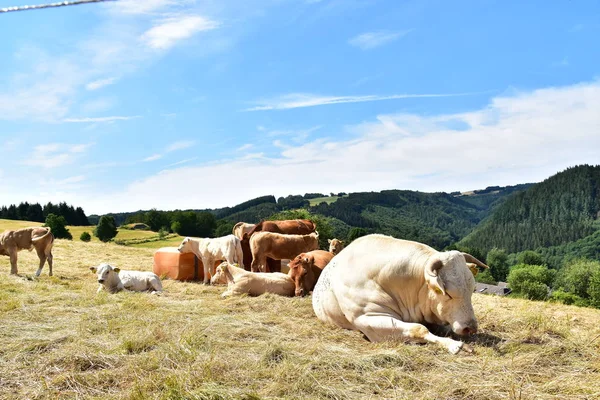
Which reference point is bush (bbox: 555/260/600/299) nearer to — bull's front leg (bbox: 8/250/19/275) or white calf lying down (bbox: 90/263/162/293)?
white calf lying down (bbox: 90/263/162/293)

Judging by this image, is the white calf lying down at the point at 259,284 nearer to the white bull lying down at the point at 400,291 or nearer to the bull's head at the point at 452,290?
the white bull lying down at the point at 400,291

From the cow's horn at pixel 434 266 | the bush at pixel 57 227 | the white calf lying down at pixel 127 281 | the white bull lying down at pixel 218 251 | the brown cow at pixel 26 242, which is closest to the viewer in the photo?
the cow's horn at pixel 434 266

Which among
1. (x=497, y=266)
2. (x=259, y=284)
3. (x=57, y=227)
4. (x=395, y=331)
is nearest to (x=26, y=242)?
(x=259, y=284)

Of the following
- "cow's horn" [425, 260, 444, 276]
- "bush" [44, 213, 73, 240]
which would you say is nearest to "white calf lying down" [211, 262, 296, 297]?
"cow's horn" [425, 260, 444, 276]

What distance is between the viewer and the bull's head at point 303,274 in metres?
9.83

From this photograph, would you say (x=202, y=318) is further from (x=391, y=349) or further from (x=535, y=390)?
(x=535, y=390)

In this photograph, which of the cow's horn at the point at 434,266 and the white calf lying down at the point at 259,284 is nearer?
the cow's horn at the point at 434,266

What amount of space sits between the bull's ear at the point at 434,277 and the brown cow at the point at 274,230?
8.80 m

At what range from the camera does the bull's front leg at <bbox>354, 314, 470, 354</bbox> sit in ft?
17.5

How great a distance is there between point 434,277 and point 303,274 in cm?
461

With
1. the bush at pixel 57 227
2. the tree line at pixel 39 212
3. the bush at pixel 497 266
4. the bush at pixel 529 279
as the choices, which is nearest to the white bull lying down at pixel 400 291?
the bush at pixel 529 279

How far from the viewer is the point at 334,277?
22.5 feet

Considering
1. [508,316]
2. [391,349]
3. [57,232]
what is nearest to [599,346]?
[508,316]

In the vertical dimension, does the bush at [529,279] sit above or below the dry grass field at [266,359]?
below
